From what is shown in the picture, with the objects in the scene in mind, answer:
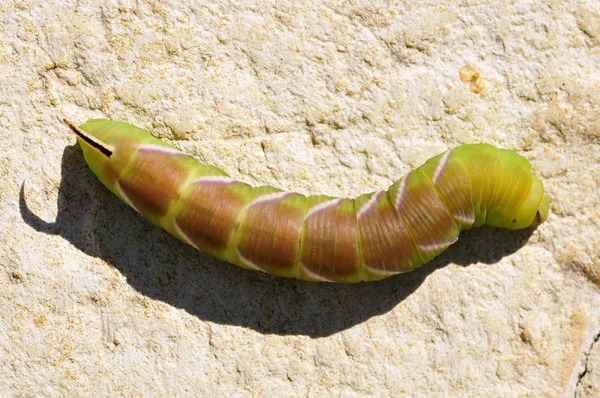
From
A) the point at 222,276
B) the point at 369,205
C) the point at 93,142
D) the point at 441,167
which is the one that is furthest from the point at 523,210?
the point at 93,142

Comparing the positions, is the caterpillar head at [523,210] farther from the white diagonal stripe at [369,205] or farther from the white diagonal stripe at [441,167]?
the white diagonal stripe at [369,205]

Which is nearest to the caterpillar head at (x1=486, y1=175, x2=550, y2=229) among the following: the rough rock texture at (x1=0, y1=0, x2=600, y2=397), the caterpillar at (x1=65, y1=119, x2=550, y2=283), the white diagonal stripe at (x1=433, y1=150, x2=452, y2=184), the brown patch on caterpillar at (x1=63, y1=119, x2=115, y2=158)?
the caterpillar at (x1=65, y1=119, x2=550, y2=283)

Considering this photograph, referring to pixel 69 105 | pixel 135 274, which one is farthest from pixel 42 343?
pixel 69 105

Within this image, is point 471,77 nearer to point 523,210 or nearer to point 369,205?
point 523,210

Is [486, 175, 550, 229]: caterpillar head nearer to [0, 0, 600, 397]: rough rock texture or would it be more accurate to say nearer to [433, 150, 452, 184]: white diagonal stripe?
[0, 0, 600, 397]: rough rock texture

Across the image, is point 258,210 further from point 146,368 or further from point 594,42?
point 594,42

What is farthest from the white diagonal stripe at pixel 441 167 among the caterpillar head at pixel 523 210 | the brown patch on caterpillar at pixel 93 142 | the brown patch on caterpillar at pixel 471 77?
the brown patch on caterpillar at pixel 93 142
